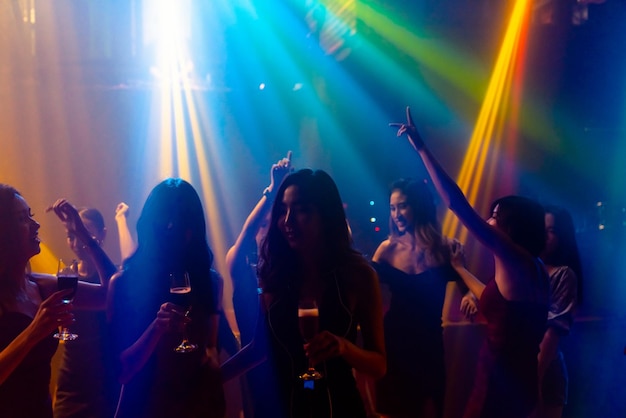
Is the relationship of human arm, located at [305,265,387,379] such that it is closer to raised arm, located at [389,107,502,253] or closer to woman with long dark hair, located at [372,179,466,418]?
raised arm, located at [389,107,502,253]

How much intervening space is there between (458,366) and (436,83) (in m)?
2.94

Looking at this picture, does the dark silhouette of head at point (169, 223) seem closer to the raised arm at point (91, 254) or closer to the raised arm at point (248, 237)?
the raised arm at point (91, 254)

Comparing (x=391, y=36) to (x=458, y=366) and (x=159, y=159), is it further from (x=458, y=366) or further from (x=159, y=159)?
(x=458, y=366)

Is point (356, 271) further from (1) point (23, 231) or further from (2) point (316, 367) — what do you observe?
(1) point (23, 231)

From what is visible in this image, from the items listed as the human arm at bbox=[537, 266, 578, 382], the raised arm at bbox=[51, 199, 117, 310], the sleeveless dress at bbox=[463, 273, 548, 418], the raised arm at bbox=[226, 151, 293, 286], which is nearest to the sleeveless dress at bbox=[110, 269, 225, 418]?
the raised arm at bbox=[51, 199, 117, 310]

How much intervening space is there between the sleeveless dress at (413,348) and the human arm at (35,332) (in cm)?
151

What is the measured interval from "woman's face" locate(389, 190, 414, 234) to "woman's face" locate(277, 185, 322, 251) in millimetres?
1089

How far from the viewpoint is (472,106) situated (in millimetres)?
5430

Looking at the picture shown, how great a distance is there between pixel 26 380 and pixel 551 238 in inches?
99.0

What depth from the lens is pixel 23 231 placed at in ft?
6.46

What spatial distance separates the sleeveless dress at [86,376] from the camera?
114 inches


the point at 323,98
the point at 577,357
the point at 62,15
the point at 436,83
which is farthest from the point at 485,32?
the point at 62,15

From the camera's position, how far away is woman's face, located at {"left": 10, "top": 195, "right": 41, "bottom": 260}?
6.42 feet

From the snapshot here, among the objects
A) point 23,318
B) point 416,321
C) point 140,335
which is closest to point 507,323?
point 416,321
